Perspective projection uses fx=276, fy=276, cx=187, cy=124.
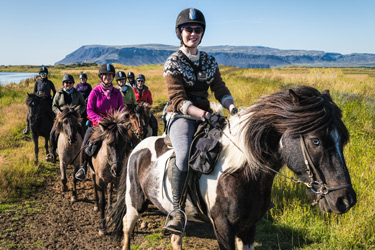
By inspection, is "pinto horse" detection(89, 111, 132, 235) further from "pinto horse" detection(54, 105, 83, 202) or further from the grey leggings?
the grey leggings

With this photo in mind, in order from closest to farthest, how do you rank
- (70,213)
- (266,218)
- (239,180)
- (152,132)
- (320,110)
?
1. (320,110)
2. (239,180)
3. (266,218)
4. (70,213)
5. (152,132)

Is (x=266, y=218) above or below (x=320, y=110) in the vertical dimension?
below

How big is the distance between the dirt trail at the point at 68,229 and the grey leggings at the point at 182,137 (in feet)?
7.12

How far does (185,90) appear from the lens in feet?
10.1

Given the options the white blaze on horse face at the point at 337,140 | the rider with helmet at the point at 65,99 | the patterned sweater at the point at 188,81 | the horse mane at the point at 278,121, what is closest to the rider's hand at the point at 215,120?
the horse mane at the point at 278,121

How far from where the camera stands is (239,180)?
2557mm

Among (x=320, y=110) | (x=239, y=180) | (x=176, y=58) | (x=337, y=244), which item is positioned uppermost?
(x=176, y=58)

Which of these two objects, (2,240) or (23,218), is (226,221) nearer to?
(2,240)

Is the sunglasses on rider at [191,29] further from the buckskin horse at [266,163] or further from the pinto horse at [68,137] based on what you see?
the pinto horse at [68,137]

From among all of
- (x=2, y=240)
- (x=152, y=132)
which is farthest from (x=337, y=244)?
(x=152, y=132)

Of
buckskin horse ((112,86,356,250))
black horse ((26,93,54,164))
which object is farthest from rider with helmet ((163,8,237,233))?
black horse ((26,93,54,164))

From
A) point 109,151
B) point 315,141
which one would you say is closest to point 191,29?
point 315,141

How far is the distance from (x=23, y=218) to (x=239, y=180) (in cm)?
496

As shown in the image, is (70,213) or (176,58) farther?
(70,213)
